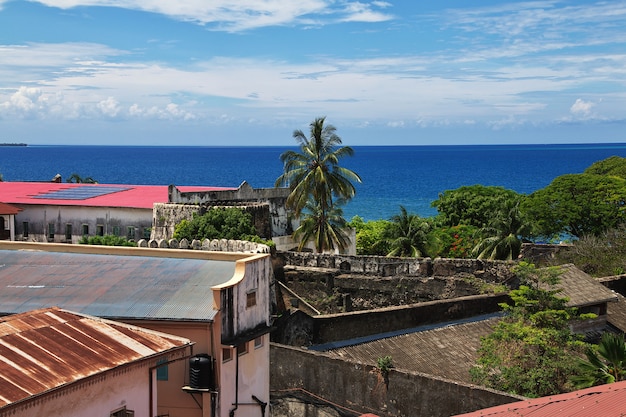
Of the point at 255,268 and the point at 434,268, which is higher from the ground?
the point at 255,268

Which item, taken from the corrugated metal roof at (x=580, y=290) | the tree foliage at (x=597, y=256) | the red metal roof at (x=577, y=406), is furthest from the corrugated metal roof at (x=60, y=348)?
the tree foliage at (x=597, y=256)

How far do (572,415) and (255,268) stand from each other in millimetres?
9528

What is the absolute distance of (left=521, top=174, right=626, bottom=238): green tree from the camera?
6738 cm

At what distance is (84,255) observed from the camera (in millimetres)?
22625

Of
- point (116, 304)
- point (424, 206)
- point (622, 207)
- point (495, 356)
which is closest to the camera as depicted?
point (116, 304)

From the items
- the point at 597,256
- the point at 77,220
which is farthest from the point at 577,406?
the point at 77,220

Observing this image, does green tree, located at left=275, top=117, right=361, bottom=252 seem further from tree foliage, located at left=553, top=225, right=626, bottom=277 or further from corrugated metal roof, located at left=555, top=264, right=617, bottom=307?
corrugated metal roof, located at left=555, top=264, right=617, bottom=307

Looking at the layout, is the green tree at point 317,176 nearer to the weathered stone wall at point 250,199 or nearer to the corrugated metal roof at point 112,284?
the weathered stone wall at point 250,199

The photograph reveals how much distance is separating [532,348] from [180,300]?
40.2 feet

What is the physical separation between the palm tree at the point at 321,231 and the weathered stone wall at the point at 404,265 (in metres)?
10.2

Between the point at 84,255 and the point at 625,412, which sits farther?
the point at 84,255

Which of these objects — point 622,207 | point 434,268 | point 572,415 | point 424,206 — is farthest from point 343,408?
point 424,206

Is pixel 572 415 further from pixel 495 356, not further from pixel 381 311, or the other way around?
pixel 381 311

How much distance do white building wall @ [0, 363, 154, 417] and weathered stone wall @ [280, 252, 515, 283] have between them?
85.7 ft
